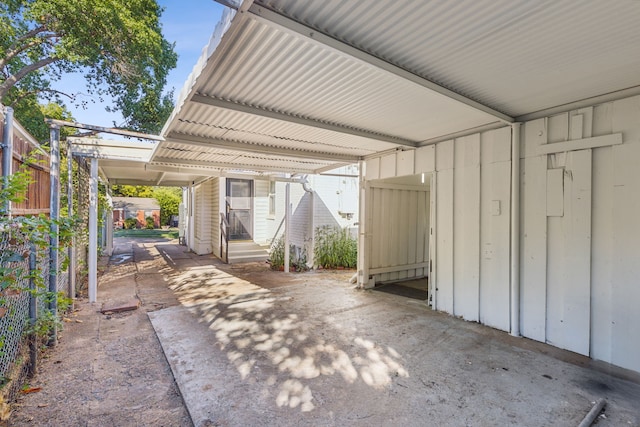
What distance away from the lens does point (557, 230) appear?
3.41 meters

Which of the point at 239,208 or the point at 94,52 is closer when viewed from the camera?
the point at 94,52

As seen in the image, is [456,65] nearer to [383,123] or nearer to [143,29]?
[383,123]

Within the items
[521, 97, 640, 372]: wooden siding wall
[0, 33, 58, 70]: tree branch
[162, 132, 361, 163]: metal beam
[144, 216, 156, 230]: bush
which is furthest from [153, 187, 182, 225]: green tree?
[521, 97, 640, 372]: wooden siding wall

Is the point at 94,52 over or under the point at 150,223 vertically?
over

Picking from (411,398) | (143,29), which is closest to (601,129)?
(411,398)

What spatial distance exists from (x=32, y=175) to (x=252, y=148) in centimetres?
275

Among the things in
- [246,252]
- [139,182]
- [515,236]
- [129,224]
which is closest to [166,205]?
[129,224]

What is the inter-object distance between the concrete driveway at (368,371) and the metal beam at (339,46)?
2625 millimetres

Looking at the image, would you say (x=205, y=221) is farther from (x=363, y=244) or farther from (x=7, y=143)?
(x=7, y=143)

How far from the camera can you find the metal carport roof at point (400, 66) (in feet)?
6.07

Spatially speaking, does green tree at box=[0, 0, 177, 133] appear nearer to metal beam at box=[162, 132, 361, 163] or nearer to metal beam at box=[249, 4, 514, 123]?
metal beam at box=[162, 132, 361, 163]

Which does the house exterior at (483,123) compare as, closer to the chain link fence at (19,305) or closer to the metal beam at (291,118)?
the metal beam at (291,118)

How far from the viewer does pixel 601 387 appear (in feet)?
8.55

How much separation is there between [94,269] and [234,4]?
510 cm
